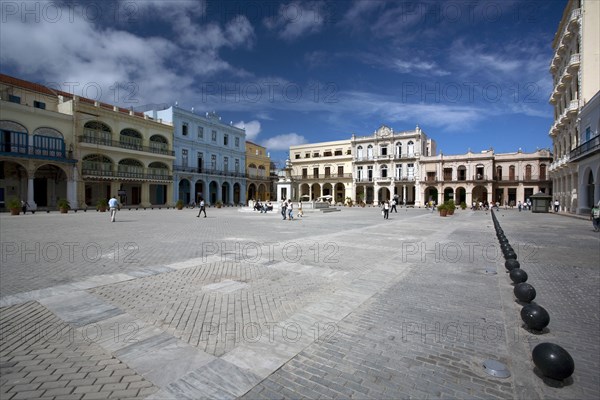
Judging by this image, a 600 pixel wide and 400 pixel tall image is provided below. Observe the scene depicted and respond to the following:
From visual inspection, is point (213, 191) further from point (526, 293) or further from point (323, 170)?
point (526, 293)

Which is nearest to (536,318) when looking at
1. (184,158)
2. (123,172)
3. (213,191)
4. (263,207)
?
(263,207)

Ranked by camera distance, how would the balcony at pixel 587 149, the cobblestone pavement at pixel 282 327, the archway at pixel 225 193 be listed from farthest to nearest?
the archway at pixel 225 193, the balcony at pixel 587 149, the cobblestone pavement at pixel 282 327

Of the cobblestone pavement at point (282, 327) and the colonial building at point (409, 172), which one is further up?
the colonial building at point (409, 172)

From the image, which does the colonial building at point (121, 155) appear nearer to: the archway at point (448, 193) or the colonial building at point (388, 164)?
the colonial building at point (388, 164)

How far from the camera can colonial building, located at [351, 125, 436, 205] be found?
2148 inches

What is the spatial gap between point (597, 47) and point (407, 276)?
99.3 feet

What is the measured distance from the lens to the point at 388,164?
56875 mm

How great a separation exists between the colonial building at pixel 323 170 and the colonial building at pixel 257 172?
18.6 ft

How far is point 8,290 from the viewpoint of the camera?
17.3 ft

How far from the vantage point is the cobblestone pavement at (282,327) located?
2773 mm

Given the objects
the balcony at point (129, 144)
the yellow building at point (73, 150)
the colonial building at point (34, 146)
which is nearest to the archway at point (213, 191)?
the yellow building at point (73, 150)

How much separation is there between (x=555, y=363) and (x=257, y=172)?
2337 inches

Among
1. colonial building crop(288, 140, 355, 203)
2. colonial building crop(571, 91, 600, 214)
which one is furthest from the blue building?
A: colonial building crop(571, 91, 600, 214)

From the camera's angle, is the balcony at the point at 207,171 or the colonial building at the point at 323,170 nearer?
the balcony at the point at 207,171
